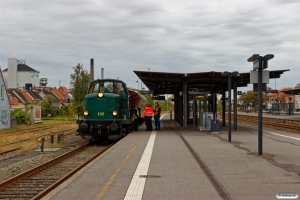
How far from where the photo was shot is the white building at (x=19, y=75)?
126875 millimetres

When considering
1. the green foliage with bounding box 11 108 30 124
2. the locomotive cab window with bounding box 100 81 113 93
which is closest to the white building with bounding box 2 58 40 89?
the green foliage with bounding box 11 108 30 124

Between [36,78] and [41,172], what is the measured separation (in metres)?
136

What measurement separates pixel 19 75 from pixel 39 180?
129 meters

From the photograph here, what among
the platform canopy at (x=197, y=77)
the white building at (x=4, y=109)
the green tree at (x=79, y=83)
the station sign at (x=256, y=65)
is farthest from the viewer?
the green tree at (x=79, y=83)

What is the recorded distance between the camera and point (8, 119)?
40000 millimetres

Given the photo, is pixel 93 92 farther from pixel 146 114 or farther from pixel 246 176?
pixel 246 176

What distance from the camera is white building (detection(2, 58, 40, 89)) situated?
416 feet

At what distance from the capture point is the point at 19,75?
438 feet

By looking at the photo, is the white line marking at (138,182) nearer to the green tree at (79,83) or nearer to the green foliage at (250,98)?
the green tree at (79,83)

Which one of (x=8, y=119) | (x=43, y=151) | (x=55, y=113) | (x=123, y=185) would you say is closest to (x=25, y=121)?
(x=8, y=119)

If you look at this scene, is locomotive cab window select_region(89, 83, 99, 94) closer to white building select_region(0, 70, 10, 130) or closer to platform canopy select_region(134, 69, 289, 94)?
platform canopy select_region(134, 69, 289, 94)

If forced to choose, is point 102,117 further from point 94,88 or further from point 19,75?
point 19,75

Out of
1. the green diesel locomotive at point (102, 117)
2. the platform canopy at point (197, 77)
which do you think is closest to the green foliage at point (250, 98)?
the platform canopy at point (197, 77)

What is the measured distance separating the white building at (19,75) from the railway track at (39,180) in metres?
117
